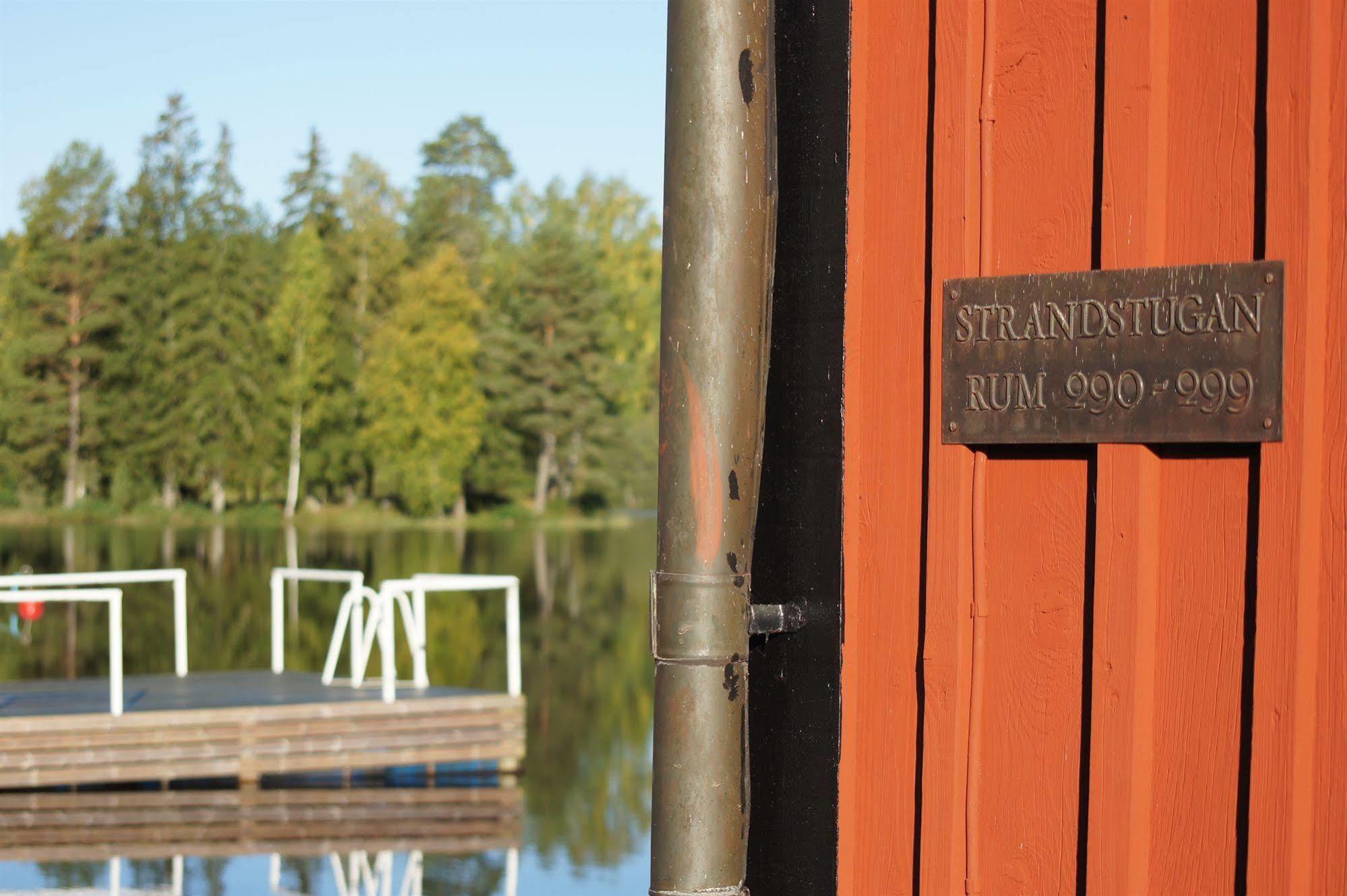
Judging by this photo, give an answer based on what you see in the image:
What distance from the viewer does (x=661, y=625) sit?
2.28 m

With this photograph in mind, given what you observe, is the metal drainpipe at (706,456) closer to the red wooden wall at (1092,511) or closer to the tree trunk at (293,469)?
the red wooden wall at (1092,511)

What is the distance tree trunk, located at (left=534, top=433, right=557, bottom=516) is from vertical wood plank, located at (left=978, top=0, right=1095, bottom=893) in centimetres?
5811

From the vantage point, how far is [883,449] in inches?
104

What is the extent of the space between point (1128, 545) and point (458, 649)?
2235cm

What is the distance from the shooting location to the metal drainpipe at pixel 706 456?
2.28m

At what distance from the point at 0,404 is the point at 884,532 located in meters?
59.8

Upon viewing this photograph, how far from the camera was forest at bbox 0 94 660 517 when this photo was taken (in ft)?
194

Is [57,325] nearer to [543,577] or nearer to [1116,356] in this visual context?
[543,577]

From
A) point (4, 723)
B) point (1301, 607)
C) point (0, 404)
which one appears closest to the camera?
point (1301, 607)

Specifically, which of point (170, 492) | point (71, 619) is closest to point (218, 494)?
point (170, 492)

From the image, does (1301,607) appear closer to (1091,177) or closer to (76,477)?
(1091,177)

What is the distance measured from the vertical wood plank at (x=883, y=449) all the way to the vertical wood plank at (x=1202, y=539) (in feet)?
1.28

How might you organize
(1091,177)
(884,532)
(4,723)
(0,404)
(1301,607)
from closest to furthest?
(1301,607)
(1091,177)
(884,532)
(4,723)
(0,404)

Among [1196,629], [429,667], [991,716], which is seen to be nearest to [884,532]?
[991,716]
